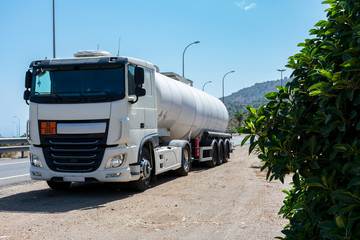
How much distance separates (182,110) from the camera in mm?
13039

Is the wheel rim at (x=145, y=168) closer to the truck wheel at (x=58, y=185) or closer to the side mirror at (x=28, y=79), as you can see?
the truck wheel at (x=58, y=185)

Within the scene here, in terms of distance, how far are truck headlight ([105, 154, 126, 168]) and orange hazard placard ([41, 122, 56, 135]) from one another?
1431 millimetres

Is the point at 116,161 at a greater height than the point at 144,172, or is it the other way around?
the point at 116,161

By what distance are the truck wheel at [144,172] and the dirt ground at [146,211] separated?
0.23 m

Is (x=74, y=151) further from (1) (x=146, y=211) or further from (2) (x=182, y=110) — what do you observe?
(2) (x=182, y=110)

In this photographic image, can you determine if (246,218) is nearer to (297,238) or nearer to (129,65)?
(297,238)

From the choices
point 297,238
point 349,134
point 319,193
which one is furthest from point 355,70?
point 297,238

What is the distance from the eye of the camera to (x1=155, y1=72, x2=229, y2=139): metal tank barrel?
11492 millimetres

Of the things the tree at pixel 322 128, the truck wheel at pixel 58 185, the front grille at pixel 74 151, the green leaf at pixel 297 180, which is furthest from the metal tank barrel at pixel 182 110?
the green leaf at pixel 297 180

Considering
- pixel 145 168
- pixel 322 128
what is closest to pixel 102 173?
pixel 145 168

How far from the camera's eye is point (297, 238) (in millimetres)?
2666

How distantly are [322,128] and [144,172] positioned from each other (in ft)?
24.2

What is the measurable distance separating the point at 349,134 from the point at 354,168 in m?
0.30

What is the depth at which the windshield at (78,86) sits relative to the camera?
8.48 m
